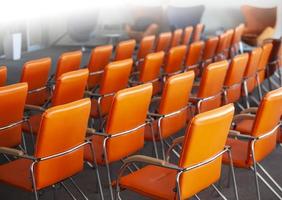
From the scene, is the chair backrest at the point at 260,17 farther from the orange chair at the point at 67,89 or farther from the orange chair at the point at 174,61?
the orange chair at the point at 67,89

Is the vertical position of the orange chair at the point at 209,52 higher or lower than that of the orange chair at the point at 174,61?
lower

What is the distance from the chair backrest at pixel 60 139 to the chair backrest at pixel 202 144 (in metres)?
0.69

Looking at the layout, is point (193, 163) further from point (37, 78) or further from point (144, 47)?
point (144, 47)

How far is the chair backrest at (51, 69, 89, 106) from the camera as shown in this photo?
381 cm

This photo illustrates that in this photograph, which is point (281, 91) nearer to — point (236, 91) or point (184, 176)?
point (184, 176)

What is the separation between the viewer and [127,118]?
11.0ft

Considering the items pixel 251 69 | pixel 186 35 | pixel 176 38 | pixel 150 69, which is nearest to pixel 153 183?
pixel 150 69

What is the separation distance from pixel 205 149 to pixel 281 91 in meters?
0.76

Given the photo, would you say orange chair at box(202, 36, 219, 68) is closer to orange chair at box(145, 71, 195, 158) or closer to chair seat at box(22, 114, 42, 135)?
orange chair at box(145, 71, 195, 158)

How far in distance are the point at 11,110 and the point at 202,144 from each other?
147 centimetres

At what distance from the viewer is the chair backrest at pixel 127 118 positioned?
320 cm

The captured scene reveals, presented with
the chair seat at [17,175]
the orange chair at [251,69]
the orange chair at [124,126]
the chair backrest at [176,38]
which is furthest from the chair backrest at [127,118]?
the chair backrest at [176,38]

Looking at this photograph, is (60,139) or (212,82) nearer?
(60,139)

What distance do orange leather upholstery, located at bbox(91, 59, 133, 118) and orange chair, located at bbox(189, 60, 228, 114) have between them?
26.0 inches
